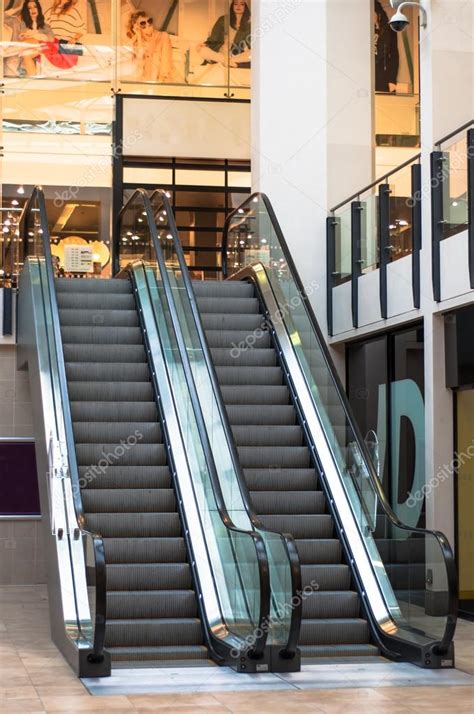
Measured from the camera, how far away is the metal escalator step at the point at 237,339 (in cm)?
1277

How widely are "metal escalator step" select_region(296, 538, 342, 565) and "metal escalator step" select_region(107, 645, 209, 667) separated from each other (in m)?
1.40

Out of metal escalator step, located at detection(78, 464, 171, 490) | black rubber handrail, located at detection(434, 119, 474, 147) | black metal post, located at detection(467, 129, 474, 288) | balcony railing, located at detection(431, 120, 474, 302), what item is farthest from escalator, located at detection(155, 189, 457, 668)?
black rubber handrail, located at detection(434, 119, 474, 147)

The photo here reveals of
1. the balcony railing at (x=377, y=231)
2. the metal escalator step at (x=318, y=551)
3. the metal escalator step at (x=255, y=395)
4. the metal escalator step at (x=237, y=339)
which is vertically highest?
the balcony railing at (x=377, y=231)

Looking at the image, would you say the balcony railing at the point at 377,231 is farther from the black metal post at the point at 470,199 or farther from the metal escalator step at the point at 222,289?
the black metal post at the point at 470,199

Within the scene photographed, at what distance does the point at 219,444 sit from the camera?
9914mm

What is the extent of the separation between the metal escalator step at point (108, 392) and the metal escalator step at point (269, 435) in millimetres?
1114

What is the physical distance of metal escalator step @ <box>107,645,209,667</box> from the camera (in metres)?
8.90

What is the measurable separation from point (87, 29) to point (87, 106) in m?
1.45

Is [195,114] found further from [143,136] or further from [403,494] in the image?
[403,494]

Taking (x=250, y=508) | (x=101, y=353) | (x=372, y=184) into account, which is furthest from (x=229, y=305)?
(x=250, y=508)

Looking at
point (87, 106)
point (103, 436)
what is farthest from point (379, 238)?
point (87, 106)

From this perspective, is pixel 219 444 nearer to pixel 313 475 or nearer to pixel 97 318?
pixel 313 475

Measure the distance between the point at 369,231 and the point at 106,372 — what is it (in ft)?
11.2

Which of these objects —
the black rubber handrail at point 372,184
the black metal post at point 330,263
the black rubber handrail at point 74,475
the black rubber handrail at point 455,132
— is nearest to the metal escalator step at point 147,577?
the black rubber handrail at point 74,475
